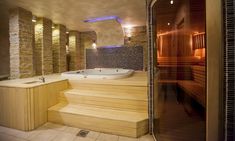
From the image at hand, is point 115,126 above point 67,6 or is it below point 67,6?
below

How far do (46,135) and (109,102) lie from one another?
109 centimetres

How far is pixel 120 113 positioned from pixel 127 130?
12.7 inches

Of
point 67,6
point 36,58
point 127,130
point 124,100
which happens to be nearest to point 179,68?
point 124,100

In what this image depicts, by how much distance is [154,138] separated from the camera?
1.96 meters

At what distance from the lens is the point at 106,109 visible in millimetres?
2447

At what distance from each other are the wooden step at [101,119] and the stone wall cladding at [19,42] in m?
2.30

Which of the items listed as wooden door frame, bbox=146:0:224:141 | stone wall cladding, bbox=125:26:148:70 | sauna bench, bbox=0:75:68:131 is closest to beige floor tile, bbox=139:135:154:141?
wooden door frame, bbox=146:0:224:141

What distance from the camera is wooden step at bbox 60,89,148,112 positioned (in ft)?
7.67

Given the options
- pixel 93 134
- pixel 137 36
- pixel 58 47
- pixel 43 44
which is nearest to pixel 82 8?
pixel 43 44

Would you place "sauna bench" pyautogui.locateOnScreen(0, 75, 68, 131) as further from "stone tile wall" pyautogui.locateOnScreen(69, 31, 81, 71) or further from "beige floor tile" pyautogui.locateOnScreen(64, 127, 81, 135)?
"stone tile wall" pyautogui.locateOnScreen(69, 31, 81, 71)

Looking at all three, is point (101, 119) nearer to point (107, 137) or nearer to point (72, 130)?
point (107, 137)

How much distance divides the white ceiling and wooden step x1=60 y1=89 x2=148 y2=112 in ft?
7.66

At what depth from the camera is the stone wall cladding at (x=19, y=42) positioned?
391 cm

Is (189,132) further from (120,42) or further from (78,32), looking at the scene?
(78,32)
